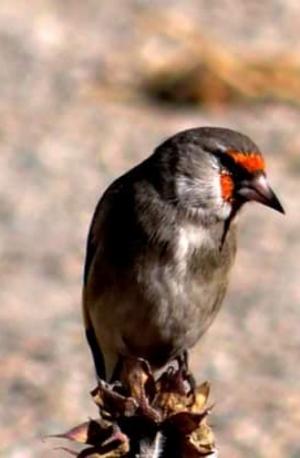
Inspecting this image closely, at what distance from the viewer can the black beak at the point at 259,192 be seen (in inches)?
217

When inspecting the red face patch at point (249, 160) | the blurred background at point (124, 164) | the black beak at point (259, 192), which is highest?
the blurred background at point (124, 164)

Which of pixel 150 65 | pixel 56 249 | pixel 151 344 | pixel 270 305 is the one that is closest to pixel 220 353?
pixel 270 305

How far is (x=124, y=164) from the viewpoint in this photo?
12914mm

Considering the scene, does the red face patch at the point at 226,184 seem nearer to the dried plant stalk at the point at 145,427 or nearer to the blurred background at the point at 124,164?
the dried plant stalk at the point at 145,427

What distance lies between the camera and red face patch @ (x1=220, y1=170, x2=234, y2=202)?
19.0 ft

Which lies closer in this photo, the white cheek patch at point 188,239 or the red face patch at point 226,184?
the red face patch at point 226,184

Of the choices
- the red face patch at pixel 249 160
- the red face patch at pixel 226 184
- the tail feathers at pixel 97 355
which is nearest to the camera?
the red face patch at pixel 249 160

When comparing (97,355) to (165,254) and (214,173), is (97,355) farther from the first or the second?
(214,173)

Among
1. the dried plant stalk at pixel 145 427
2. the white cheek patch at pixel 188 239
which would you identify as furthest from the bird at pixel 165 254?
the dried plant stalk at pixel 145 427

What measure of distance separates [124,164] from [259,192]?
7400mm

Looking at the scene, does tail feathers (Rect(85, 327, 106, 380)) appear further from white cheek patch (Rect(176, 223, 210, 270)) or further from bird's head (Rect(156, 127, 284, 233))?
bird's head (Rect(156, 127, 284, 233))

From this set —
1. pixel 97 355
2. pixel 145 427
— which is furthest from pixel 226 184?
pixel 145 427

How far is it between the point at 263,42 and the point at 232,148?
33.8 ft

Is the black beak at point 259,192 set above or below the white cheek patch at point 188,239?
below
